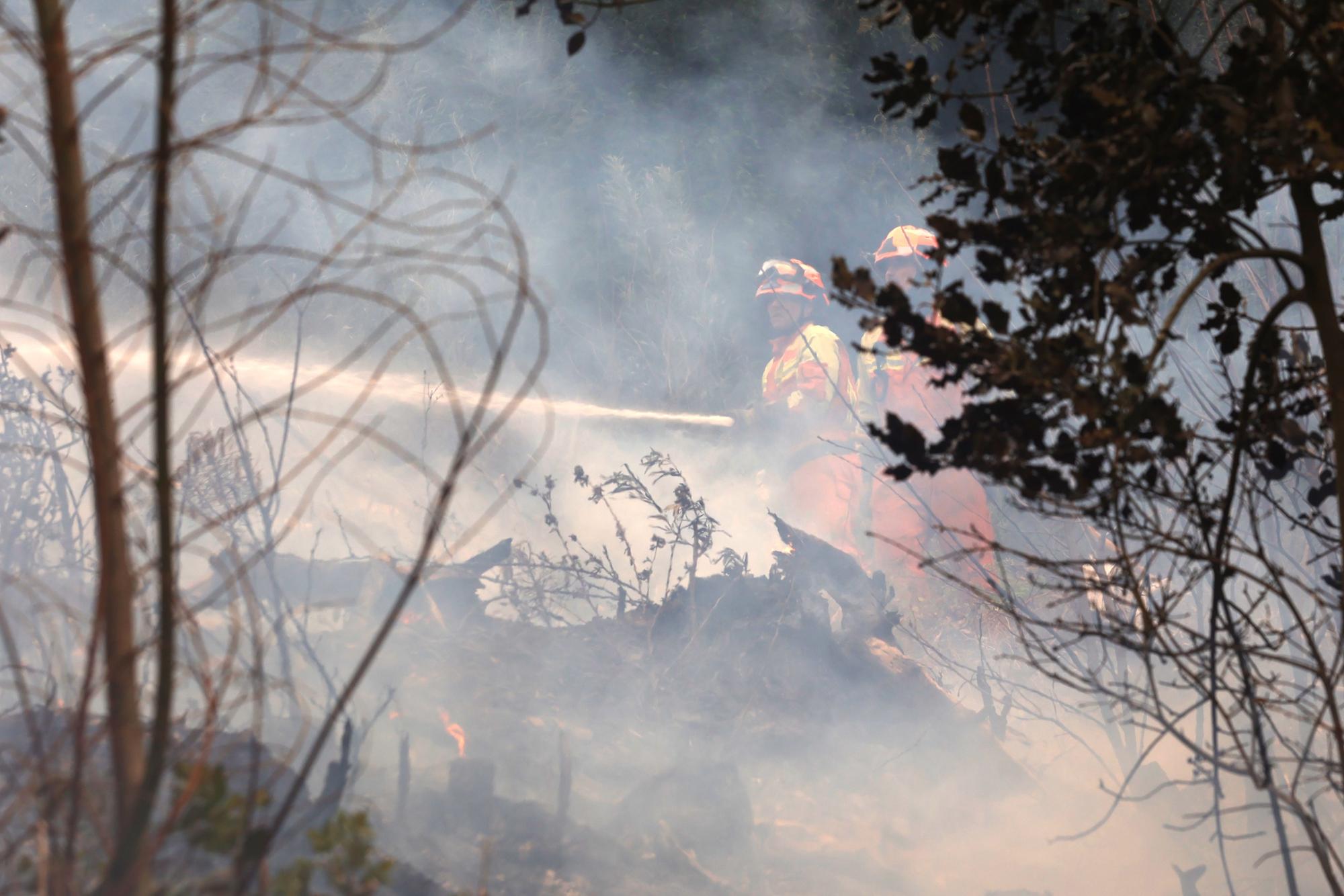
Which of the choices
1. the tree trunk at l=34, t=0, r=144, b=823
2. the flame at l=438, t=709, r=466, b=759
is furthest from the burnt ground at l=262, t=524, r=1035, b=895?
the tree trunk at l=34, t=0, r=144, b=823

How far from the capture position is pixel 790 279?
9.20 metres

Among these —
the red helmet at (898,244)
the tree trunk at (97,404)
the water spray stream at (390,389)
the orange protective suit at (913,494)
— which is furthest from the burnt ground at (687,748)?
the red helmet at (898,244)

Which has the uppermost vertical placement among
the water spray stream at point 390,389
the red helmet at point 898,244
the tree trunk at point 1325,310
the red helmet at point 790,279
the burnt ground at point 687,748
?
the red helmet at point 790,279

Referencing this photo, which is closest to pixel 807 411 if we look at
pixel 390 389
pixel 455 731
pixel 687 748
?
pixel 390 389

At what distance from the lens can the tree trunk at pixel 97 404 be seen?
914mm

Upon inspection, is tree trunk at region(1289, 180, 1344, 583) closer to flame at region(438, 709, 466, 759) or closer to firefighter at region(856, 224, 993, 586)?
flame at region(438, 709, 466, 759)

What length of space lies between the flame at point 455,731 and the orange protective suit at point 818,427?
447 centimetres

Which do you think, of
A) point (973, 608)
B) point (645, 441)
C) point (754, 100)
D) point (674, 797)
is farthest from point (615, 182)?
point (674, 797)

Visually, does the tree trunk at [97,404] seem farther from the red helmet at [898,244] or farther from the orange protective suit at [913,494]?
Result: the red helmet at [898,244]

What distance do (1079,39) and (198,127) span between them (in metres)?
9.87

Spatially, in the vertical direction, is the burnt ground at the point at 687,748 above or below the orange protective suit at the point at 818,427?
below

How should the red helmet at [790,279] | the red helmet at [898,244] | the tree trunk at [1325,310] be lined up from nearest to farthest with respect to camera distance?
the tree trunk at [1325,310] < the red helmet at [898,244] < the red helmet at [790,279]

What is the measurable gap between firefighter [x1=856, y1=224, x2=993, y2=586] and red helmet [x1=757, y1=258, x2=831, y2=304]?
73cm

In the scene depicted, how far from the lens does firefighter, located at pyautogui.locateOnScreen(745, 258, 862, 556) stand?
8.46m
